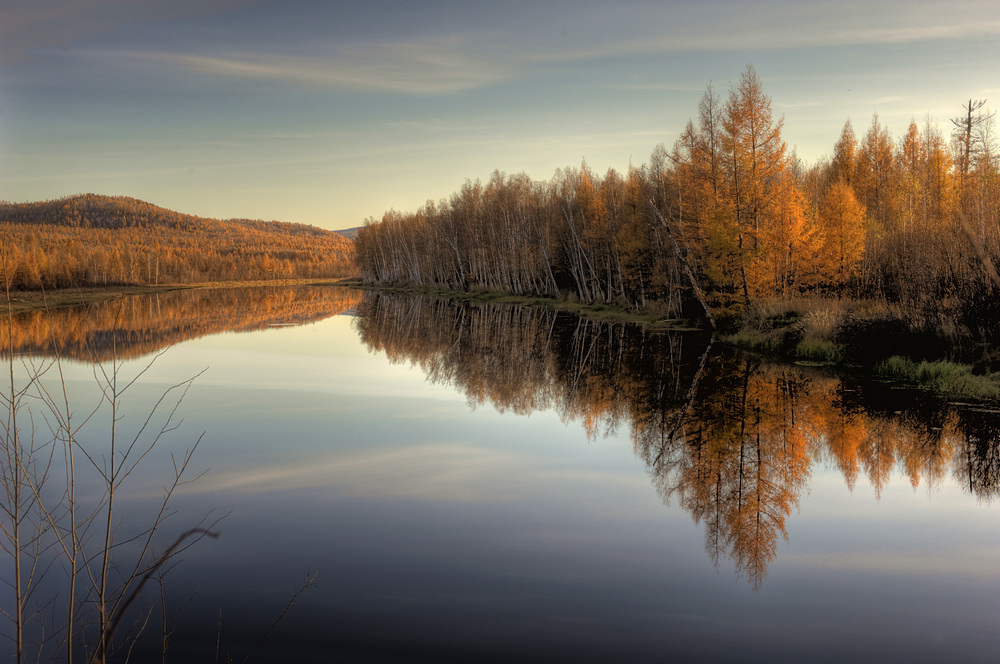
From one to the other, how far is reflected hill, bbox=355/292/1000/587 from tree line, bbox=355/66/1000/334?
339 centimetres

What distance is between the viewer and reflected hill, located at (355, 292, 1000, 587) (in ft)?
33.8

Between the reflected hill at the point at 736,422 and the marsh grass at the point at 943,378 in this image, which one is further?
the marsh grass at the point at 943,378

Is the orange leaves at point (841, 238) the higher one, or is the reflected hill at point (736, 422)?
the orange leaves at point (841, 238)

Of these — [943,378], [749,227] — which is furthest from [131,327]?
[943,378]

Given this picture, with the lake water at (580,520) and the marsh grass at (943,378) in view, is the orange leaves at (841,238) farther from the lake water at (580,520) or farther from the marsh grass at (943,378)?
the lake water at (580,520)

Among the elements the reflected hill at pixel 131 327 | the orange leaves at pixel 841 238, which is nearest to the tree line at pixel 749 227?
the orange leaves at pixel 841 238

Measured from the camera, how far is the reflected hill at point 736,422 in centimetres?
1031

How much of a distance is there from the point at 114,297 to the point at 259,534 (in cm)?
8182

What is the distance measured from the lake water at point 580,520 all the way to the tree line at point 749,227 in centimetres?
366

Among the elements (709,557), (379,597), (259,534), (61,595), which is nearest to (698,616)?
(709,557)

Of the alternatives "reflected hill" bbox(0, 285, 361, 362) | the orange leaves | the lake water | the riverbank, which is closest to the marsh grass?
the riverbank

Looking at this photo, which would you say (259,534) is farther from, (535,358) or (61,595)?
(535,358)

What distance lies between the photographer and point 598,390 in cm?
1947

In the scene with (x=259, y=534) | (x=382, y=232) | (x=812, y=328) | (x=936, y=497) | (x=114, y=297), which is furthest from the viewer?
(x=382, y=232)
